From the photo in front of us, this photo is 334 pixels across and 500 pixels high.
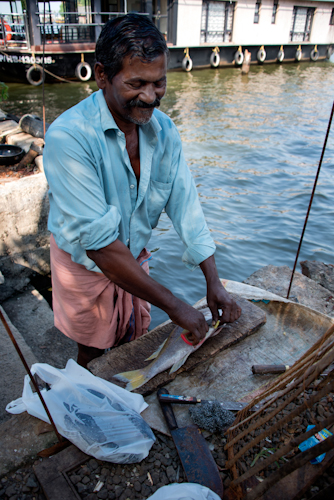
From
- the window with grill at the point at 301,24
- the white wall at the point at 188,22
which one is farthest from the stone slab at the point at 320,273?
the window with grill at the point at 301,24

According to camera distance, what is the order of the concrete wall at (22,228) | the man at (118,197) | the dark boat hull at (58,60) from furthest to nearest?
1. the dark boat hull at (58,60)
2. the concrete wall at (22,228)
3. the man at (118,197)

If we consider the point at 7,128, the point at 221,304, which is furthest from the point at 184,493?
the point at 7,128

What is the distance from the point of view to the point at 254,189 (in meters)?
8.01

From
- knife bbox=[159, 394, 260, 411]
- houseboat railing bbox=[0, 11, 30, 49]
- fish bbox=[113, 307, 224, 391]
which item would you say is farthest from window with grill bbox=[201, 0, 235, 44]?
knife bbox=[159, 394, 260, 411]

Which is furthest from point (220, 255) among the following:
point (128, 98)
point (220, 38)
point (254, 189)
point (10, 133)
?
point (220, 38)

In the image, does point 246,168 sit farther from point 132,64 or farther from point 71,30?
point 71,30

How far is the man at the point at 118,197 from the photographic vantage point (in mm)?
1665

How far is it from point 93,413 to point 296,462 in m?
0.88

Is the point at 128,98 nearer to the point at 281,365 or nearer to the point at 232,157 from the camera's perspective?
the point at 281,365

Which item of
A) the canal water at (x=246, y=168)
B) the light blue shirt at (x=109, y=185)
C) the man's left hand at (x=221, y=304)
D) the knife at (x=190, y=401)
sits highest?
the light blue shirt at (x=109, y=185)

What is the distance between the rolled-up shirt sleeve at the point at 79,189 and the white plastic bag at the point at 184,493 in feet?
3.26

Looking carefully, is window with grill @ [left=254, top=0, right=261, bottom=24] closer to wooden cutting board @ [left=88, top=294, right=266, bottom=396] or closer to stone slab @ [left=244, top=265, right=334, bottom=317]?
stone slab @ [left=244, top=265, right=334, bottom=317]

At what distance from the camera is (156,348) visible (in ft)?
7.19

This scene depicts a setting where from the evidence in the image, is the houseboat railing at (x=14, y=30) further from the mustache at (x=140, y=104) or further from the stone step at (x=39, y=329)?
the mustache at (x=140, y=104)
